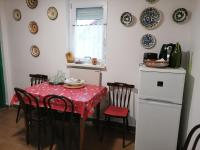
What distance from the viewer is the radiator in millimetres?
3057

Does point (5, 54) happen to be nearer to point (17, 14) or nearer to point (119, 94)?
point (17, 14)

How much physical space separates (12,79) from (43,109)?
1849 mm

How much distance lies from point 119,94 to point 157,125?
94 centimetres

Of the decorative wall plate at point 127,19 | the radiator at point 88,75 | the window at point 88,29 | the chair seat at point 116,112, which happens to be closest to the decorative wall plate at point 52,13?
the window at point 88,29

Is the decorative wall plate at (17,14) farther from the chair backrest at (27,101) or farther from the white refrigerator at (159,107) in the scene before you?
the white refrigerator at (159,107)

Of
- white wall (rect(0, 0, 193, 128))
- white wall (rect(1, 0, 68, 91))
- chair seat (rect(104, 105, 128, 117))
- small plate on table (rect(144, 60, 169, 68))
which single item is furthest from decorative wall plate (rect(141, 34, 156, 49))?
white wall (rect(1, 0, 68, 91))

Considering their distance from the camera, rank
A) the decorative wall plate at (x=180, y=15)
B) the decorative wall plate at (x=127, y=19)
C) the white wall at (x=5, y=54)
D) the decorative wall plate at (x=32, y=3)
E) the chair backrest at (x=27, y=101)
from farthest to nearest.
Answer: the white wall at (x=5, y=54)
the decorative wall plate at (x=32, y=3)
the decorative wall plate at (x=127, y=19)
the decorative wall plate at (x=180, y=15)
the chair backrest at (x=27, y=101)

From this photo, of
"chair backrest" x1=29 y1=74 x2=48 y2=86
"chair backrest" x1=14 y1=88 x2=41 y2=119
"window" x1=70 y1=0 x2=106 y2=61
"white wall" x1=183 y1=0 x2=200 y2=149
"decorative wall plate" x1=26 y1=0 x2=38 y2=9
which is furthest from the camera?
"chair backrest" x1=29 y1=74 x2=48 y2=86

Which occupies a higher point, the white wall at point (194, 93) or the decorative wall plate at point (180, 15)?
the decorative wall plate at point (180, 15)

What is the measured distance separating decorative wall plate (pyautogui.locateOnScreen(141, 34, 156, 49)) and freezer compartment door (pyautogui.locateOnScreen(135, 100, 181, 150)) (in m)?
0.96

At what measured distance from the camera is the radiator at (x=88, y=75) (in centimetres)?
306

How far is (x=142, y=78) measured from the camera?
217 centimetres

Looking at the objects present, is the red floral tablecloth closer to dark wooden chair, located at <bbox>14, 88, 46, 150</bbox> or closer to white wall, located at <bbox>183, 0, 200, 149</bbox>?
dark wooden chair, located at <bbox>14, 88, 46, 150</bbox>

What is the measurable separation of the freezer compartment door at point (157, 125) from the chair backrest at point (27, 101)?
1.39 metres
